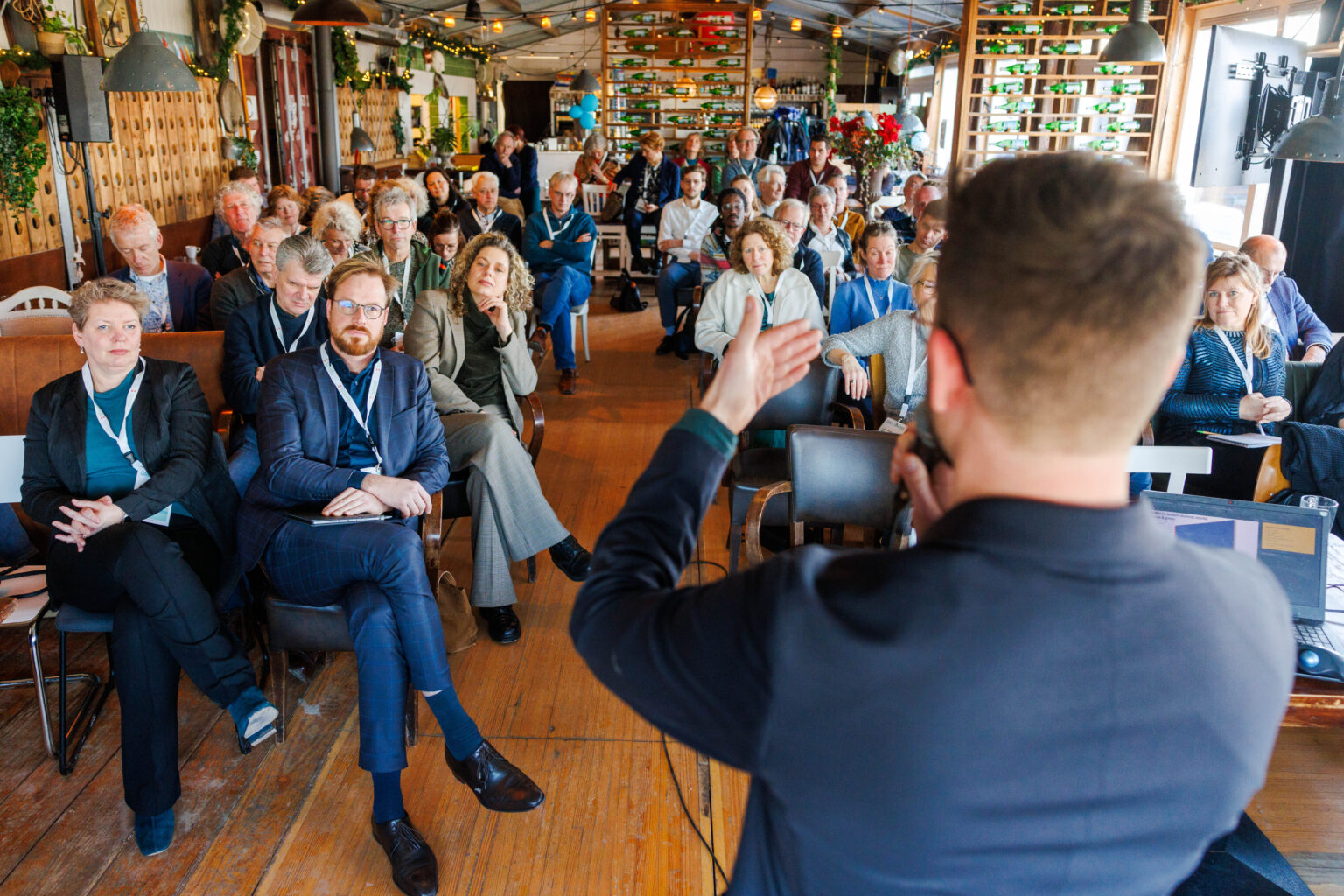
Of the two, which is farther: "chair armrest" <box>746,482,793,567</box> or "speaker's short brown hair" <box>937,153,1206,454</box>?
"chair armrest" <box>746,482,793,567</box>

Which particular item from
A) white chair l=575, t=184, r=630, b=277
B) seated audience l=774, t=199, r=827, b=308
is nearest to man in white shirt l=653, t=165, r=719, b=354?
seated audience l=774, t=199, r=827, b=308

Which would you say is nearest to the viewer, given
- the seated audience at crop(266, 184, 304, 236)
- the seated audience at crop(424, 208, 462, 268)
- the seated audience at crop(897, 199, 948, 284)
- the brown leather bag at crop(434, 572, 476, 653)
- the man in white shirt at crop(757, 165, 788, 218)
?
the brown leather bag at crop(434, 572, 476, 653)

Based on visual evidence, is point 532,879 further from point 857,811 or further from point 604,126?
point 604,126

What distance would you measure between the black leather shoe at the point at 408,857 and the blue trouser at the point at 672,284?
4.70 meters

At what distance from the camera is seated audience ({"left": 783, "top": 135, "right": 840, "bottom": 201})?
24.7ft

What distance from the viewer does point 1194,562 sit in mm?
638

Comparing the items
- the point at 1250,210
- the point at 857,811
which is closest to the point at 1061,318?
the point at 857,811

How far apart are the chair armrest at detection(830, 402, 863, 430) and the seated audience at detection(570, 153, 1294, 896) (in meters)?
2.67

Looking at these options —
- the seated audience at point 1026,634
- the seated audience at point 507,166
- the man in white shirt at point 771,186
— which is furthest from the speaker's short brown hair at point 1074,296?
the seated audience at point 507,166

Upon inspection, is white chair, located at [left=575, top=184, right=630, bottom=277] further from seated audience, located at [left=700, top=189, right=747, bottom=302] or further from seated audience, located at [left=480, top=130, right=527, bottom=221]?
seated audience, located at [left=700, top=189, right=747, bottom=302]

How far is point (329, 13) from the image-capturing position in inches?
254

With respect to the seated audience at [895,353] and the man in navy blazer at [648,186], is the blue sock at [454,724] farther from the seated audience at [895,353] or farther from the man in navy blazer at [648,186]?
the man in navy blazer at [648,186]

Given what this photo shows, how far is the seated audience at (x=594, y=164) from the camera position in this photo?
869 centimetres

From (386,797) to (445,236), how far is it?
3.38 m
